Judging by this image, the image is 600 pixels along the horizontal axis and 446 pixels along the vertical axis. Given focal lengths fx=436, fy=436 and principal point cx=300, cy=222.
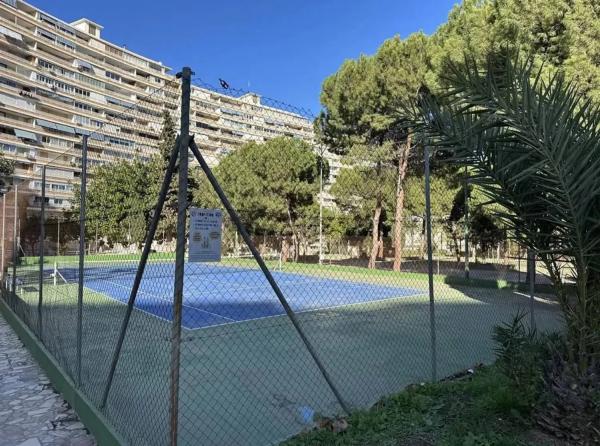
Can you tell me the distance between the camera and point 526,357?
3.20m

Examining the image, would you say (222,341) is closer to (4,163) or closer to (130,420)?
(130,420)

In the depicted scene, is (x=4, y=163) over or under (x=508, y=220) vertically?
over

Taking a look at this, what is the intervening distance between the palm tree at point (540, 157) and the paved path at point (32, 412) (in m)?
3.58

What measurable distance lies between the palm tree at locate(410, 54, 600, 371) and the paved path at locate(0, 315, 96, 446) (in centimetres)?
358

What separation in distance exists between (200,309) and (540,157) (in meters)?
9.41

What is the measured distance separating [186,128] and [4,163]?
37876 millimetres

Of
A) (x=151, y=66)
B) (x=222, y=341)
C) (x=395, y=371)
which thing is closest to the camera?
(x=395, y=371)

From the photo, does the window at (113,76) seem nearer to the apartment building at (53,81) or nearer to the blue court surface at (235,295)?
the apartment building at (53,81)

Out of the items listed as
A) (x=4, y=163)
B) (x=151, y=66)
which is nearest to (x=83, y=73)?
(x=151, y=66)

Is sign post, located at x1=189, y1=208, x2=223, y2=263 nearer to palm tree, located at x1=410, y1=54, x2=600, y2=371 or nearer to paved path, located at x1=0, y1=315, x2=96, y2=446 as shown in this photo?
palm tree, located at x1=410, y1=54, x2=600, y2=371

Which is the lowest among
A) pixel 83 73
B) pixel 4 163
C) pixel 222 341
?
pixel 222 341

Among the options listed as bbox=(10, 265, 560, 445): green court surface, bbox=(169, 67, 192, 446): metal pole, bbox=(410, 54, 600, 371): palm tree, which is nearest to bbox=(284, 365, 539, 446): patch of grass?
bbox=(10, 265, 560, 445): green court surface

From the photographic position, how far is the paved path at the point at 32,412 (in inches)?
135

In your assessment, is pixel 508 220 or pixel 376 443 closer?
pixel 376 443
